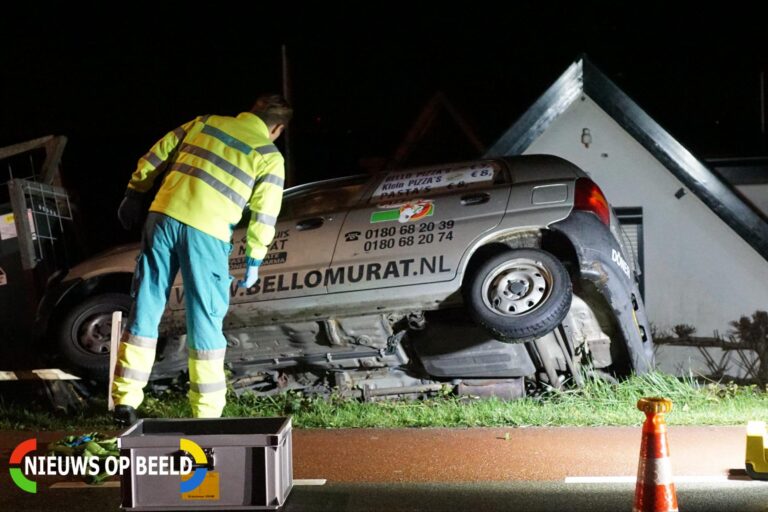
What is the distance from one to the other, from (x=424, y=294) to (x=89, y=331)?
9.01 feet

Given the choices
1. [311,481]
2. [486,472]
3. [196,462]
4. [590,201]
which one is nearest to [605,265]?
[590,201]

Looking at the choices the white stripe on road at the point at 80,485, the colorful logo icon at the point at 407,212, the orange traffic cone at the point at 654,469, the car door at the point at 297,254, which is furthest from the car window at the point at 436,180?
the orange traffic cone at the point at 654,469

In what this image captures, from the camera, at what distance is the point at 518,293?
661 centimetres

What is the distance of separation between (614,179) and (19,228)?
5.69m

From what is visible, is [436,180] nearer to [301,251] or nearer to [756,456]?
[301,251]

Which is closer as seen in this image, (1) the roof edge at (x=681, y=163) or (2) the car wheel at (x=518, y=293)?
(2) the car wheel at (x=518, y=293)

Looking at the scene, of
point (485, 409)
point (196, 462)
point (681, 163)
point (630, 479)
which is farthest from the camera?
point (681, 163)

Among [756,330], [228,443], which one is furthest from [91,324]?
[756,330]

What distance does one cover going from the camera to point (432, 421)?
659 centimetres

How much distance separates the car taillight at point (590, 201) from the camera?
675 centimetres

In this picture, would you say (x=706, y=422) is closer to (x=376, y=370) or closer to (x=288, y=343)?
(x=376, y=370)

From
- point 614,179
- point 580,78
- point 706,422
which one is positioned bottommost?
point 706,422

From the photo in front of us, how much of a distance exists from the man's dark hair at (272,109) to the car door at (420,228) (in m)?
1.58

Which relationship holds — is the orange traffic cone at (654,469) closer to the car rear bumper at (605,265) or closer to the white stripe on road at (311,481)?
the white stripe on road at (311,481)
